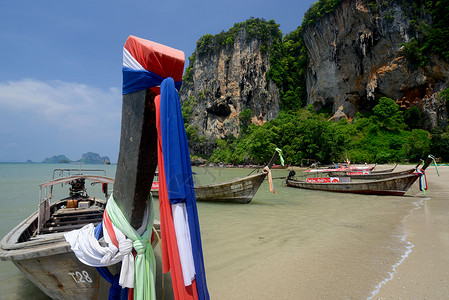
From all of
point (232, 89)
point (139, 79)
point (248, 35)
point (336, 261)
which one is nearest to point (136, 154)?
point (139, 79)

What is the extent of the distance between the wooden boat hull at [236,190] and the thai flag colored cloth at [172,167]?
8.34 meters

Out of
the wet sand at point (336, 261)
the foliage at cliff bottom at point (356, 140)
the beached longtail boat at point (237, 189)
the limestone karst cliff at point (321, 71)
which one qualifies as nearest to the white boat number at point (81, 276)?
the wet sand at point (336, 261)

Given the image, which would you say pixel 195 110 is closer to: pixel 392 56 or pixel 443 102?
pixel 392 56

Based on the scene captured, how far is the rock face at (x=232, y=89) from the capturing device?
54594 mm

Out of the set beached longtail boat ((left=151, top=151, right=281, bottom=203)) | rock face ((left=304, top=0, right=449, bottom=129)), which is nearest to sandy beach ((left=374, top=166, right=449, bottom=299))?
beached longtail boat ((left=151, top=151, right=281, bottom=203))

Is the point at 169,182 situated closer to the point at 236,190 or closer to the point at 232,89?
the point at 236,190

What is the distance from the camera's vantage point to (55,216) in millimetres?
5539

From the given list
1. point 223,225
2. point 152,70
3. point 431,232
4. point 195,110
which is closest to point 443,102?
point 431,232

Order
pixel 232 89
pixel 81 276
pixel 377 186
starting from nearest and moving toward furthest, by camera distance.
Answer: pixel 81 276 < pixel 377 186 < pixel 232 89

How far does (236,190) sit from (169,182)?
8.76m

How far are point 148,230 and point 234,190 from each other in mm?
8338

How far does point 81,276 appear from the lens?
2371 mm

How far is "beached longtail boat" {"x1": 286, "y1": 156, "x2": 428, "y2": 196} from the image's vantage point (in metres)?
11.3

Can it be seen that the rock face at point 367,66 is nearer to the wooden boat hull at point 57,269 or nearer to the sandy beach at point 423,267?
the sandy beach at point 423,267
